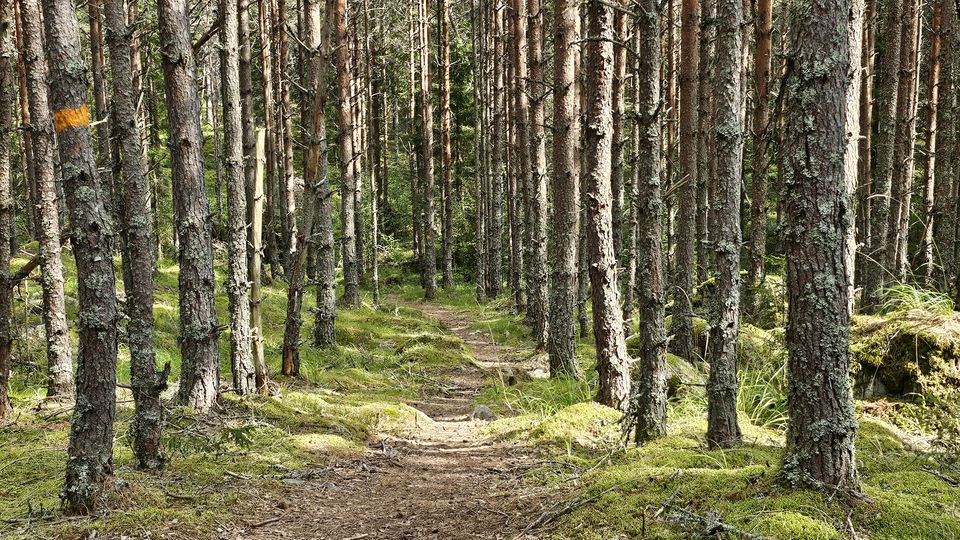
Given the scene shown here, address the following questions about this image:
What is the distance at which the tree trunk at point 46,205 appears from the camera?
640 centimetres

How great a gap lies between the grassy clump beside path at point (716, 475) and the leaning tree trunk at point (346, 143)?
805cm

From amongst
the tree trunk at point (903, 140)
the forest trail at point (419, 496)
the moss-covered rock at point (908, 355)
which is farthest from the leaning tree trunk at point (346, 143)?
the tree trunk at point (903, 140)

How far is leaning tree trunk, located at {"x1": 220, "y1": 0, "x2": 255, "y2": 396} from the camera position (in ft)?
25.3

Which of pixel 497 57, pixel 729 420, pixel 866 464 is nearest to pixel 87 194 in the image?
pixel 729 420

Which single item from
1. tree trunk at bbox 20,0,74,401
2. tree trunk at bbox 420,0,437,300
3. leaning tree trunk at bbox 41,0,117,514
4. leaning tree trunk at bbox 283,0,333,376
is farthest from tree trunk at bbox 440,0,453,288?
leaning tree trunk at bbox 41,0,117,514

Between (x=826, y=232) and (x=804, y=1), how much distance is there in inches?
44.5

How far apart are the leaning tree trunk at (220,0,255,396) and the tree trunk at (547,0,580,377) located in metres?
4.22

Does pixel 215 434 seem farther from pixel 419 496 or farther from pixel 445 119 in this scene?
pixel 445 119

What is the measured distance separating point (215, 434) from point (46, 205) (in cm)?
321

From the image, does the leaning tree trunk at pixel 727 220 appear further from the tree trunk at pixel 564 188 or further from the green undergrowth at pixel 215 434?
the tree trunk at pixel 564 188

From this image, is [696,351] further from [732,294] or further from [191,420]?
[191,420]

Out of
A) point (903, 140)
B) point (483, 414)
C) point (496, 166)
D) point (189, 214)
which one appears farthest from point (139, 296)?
point (496, 166)

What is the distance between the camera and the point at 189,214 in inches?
249

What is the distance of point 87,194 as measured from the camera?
388 cm
